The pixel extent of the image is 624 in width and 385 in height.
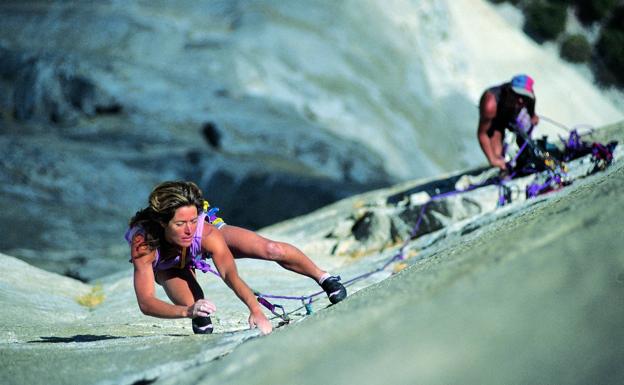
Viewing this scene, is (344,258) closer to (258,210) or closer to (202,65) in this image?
(258,210)

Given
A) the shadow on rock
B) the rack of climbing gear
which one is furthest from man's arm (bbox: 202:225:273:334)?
the rack of climbing gear

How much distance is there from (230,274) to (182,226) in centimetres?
35

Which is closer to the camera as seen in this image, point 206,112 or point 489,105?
point 489,105

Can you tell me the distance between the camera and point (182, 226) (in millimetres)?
4211

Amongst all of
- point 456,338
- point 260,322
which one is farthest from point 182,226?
point 456,338

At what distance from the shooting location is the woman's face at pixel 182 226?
13.8 feet

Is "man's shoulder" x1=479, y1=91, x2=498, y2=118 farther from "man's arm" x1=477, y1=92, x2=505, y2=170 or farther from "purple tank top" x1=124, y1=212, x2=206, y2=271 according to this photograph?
"purple tank top" x1=124, y1=212, x2=206, y2=271

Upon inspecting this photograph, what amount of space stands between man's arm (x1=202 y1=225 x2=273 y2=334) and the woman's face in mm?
104

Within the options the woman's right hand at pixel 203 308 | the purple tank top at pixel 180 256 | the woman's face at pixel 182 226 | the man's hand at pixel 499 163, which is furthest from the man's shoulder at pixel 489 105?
the woman's right hand at pixel 203 308

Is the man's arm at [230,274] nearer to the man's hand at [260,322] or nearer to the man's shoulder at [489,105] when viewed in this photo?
the man's hand at [260,322]

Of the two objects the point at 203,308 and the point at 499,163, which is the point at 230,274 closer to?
the point at 203,308

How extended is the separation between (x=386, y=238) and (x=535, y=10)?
2857 cm

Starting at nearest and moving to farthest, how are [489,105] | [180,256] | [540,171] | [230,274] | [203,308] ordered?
1. [203,308]
2. [230,274]
3. [180,256]
4. [540,171]
5. [489,105]

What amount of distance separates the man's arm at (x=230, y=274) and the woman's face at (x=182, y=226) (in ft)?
0.34
